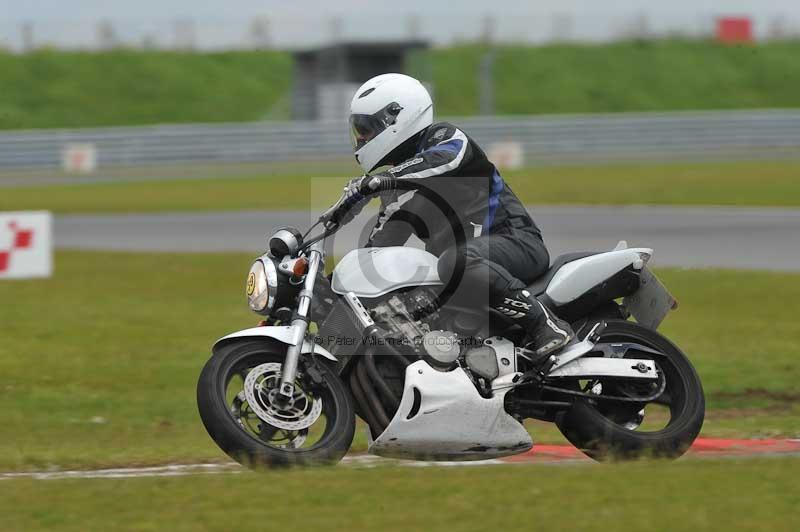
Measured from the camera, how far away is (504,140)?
39625mm

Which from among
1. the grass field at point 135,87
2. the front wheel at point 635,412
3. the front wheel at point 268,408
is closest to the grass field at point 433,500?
the front wheel at point 268,408

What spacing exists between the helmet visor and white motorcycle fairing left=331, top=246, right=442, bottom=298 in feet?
1.98

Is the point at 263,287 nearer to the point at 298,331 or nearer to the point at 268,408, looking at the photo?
the point at 298,331

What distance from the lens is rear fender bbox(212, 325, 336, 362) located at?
6273mm

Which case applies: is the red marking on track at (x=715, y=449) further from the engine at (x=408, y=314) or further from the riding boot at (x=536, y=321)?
the engine at (x=408, y=314)

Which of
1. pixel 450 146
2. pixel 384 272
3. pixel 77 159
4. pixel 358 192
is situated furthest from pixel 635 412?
pixel 77 159

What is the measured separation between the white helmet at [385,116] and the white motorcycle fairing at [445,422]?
3.72 ft

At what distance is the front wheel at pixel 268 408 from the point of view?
614 cm

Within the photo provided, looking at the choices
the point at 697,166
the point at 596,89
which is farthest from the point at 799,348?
the point at 596,89

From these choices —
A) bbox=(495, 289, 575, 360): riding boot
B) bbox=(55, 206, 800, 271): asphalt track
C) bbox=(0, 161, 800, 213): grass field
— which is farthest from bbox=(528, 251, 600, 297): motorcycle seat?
bbox=(0, 161, 800, 213): grass field

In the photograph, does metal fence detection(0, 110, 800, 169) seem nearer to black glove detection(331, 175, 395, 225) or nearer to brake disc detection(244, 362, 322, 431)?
black glove detection(331, 175, 395, 225)

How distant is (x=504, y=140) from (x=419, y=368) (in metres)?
33.6

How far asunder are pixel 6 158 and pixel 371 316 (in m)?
32.2

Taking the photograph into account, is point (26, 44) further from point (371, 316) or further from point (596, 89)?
point (371, 316)
